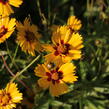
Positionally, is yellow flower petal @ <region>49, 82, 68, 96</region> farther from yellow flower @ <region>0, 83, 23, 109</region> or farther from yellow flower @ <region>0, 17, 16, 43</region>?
yellow flower @ <region>0, 17, 16, 43</region>

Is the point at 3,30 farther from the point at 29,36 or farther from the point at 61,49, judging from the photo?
the point at 61,49

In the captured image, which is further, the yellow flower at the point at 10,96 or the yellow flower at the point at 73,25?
the yellow flower at the point at 73,25

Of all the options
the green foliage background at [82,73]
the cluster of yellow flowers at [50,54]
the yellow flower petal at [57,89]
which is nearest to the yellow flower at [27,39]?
the cluster of yellow flowers at [50,54]

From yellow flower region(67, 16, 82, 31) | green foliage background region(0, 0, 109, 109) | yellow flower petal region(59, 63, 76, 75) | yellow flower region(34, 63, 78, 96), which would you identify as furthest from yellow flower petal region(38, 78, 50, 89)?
yellow flower region(67, 16, 82, 31)

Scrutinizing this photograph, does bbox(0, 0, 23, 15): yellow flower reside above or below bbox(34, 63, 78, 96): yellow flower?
above

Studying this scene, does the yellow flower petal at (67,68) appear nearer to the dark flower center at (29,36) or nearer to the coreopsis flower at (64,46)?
the coreopsis flower at (64,46)

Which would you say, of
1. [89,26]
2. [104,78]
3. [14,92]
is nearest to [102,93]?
[104,78]

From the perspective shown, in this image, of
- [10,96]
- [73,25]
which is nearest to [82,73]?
[73,25]
